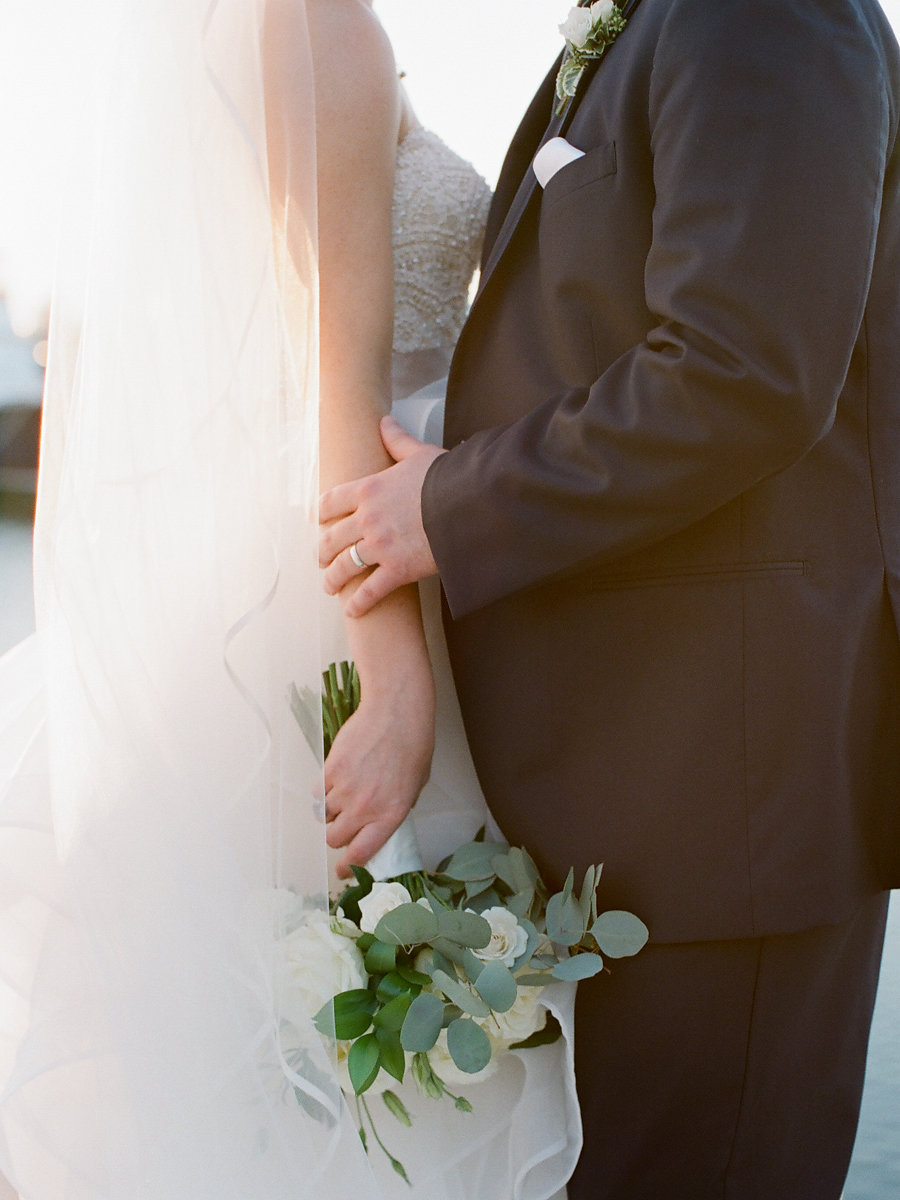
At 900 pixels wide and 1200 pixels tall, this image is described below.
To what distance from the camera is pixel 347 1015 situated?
98 centimetres

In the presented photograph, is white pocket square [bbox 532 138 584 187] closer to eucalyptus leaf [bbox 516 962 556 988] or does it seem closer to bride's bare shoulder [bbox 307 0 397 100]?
bride's bare shoulder [bbox 307 0 397 100]

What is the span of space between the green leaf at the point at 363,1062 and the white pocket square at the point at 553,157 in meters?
0.83

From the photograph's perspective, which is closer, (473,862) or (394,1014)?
(394,1014)

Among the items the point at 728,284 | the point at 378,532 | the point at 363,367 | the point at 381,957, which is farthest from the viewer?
the point at 363,367

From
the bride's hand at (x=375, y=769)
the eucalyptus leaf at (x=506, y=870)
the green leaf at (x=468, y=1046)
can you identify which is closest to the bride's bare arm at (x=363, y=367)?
the bride's hand at (x=375, y=769)

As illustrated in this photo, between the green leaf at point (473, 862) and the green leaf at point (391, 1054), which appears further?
the green leaf at point (473, 862)

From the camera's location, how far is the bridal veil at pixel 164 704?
0.89 meters

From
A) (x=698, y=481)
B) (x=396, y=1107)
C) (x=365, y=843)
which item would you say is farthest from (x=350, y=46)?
(x=396, y=1107)

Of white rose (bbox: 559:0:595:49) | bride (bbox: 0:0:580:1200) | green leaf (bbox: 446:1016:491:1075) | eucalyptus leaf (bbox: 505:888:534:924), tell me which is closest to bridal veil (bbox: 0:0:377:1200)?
bride (bbox: 0:0:580:1200)

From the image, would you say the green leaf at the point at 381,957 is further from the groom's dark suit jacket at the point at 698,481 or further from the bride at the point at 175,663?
the groom's dark suit jacket at the point at 698,481

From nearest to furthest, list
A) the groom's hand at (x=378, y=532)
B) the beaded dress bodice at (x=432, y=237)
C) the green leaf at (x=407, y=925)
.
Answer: the green leaf at (x=407, y=925)
the groom's hand at (x=378, y=532)
the beaded dress bodice at (x=432, y=237)

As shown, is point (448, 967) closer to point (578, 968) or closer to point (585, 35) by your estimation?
point (578, 968)

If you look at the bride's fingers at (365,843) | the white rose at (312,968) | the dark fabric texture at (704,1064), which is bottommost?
the dark fabric texture at (704,1064)

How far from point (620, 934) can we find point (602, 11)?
89 cm
